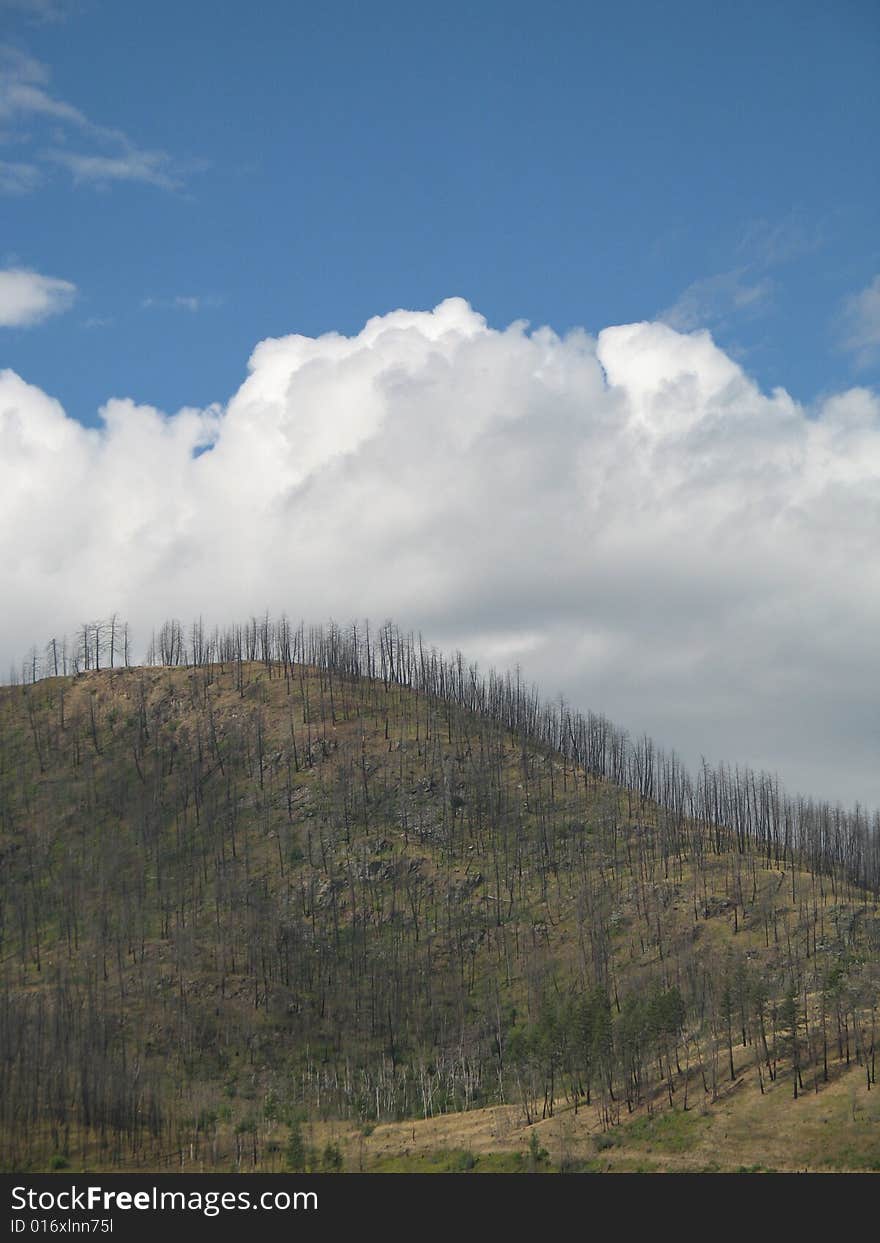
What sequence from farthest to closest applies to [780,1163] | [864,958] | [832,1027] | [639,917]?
[639,917] < [864,958] < [832,1027] < [780,1163]

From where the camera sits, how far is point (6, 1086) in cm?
12281

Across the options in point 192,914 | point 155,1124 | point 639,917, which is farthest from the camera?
point 192,914

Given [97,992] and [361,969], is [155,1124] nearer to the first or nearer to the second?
[97,992]

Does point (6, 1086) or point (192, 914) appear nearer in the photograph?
point (6, 1086)

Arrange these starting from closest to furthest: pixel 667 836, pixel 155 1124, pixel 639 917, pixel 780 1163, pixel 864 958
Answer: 1. pixel 780 1163
2. pixel 155 1124
3. pixel 864 958
4. pixel 639 917
5. pixel 667 836

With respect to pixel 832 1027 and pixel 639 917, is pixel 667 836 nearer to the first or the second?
pixel 639 917

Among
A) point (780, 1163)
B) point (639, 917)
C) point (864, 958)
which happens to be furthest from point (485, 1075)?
point (780, 1163)

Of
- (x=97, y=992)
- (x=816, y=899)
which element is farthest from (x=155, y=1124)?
(x=816, y=899)

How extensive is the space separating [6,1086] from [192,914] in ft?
199

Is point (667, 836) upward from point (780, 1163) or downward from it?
upward

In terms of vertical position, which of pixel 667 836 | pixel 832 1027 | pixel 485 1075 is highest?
pixel 667 836

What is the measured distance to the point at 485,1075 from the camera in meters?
147

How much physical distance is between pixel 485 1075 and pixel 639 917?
36.4 m

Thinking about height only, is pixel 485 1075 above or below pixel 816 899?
below
